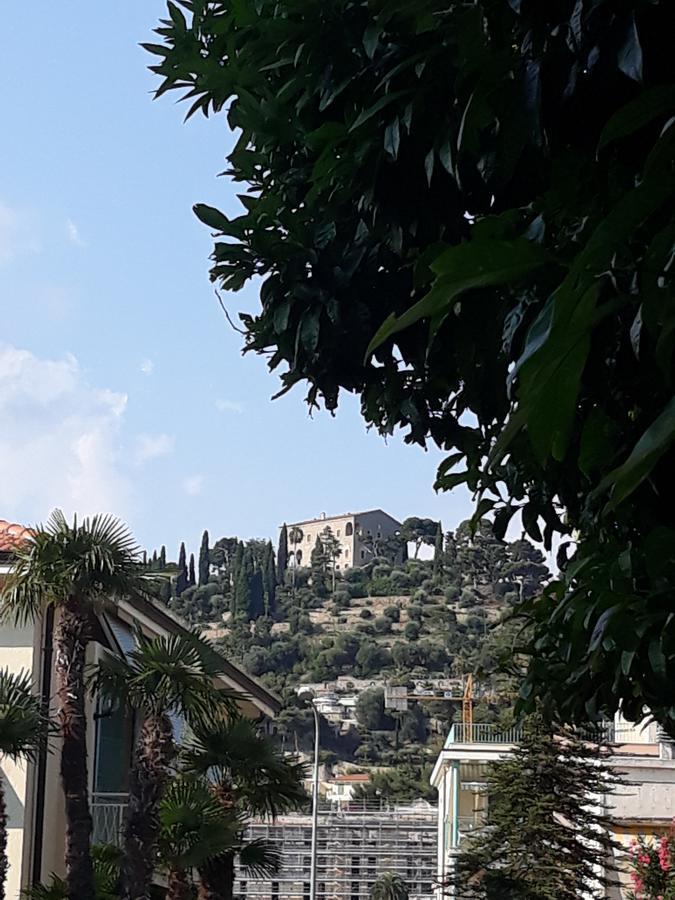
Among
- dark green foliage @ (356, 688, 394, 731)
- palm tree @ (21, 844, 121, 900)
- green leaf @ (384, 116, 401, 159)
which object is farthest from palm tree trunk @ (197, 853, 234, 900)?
dark green foliage @ (356, 688, 394, 731)

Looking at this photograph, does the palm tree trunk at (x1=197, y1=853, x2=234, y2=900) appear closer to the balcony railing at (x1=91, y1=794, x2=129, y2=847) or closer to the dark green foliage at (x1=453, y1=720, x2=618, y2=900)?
the balcony railing at (x1=91, y1=794, x2=129, y2=847)

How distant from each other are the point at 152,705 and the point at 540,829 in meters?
8.77

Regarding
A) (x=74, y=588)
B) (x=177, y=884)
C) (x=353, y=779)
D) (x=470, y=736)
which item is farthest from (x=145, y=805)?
(x=353, y=779)

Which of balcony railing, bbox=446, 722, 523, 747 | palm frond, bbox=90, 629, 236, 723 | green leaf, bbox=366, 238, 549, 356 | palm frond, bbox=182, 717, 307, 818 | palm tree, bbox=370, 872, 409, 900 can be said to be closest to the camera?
green leaf, bbox=366, 238, 549, 356

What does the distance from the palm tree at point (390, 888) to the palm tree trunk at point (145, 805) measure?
4528 cm

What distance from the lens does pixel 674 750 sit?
78.1 feet

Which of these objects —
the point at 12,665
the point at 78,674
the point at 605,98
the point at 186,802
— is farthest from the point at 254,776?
the point at 605,98

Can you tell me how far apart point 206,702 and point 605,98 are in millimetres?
11351

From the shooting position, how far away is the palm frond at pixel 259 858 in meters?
14.5

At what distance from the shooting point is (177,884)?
13633 mm

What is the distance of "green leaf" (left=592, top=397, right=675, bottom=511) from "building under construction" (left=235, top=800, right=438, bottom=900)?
2140 inches

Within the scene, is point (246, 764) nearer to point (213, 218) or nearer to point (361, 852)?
point (213, 218)

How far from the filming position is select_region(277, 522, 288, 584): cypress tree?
158 m

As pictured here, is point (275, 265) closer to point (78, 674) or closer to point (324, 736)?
point (78, 674)
